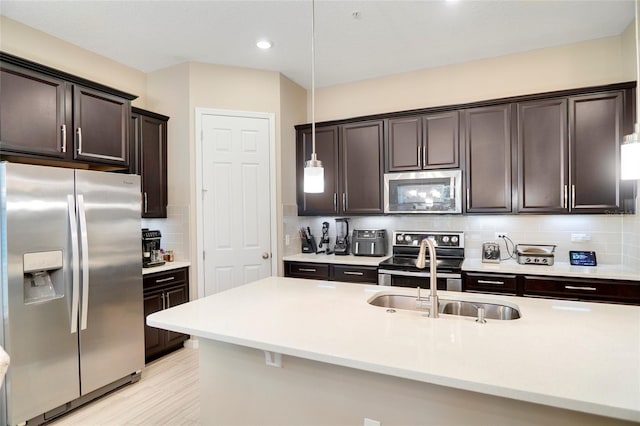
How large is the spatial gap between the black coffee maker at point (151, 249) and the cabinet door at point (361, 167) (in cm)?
199

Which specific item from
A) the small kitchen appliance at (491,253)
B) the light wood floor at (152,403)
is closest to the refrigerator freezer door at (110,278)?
the light wood floor at (152,403)

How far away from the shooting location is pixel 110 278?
2645mm

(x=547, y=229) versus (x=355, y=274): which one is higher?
(x=547, y=229)

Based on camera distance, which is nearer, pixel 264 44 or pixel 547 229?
pixel 264 44

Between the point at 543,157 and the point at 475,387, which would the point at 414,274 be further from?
the point at 475,387

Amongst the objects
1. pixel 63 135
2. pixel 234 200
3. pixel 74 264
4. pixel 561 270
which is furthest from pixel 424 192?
pixel 63 135

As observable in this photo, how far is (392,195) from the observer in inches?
144

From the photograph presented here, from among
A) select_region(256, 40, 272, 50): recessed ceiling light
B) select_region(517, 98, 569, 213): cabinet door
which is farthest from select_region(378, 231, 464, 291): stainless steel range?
select_region(256, 40, 272, 50): recessed ceiling light

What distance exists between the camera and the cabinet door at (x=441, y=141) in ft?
11.1

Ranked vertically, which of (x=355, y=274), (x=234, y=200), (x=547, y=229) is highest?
(x=234, y=200)

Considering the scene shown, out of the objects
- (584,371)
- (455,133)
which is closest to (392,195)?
(455,133)

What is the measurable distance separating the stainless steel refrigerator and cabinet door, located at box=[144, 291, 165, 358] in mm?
230

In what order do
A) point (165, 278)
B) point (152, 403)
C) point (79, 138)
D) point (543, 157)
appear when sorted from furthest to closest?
point (165, 278)
point (543, 157)
point (79, 138)
point (152, 403)

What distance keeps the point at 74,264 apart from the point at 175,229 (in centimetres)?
127
